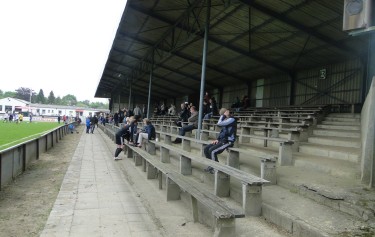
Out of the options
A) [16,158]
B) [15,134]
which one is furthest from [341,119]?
[15,134]

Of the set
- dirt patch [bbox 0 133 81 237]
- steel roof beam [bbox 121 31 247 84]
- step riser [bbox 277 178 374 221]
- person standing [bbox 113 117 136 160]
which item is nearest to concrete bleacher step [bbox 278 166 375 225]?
step riser [bbox 277 178 374 221]

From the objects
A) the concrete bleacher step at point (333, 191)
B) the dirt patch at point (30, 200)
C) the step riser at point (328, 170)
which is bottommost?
the dirt patch at point (30, 200)

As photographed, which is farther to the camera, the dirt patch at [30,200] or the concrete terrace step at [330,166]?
the concrete terrace step at [330,166]

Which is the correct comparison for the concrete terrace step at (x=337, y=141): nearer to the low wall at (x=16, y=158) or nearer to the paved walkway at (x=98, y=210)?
the paved walkway at (x=98, y=210)

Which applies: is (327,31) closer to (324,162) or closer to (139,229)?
(324,162)

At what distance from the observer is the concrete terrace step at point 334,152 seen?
6.44 metres

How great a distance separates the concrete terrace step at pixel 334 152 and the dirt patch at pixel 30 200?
18.6 feet

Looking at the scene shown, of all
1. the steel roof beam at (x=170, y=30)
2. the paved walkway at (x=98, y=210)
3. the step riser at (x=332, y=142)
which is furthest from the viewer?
the steel roof beam at (x=170, y=30)

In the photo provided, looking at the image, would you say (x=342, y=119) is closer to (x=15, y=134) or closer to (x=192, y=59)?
(x=192, y=59)

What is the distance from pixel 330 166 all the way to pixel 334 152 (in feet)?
3.85

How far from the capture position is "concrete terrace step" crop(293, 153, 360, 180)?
5.50m

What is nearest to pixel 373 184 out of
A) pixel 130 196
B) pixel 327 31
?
pixel 130 196

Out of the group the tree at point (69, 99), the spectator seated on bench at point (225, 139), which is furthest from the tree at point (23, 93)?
the spectator seated on bench at point (225, 139)

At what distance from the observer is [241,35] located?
14.9 meters
